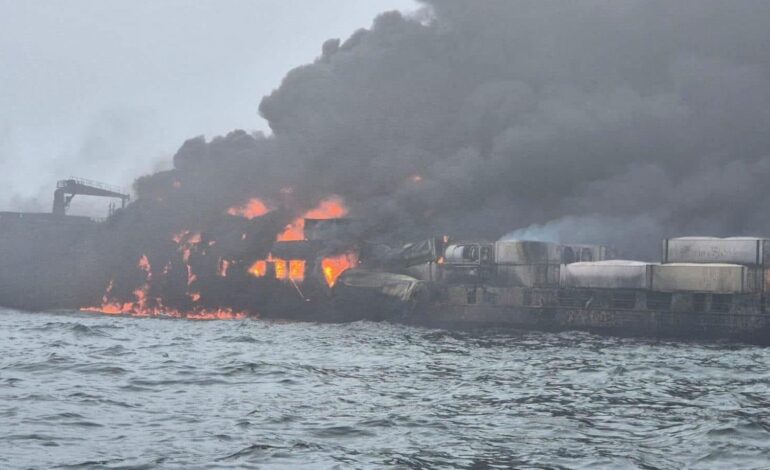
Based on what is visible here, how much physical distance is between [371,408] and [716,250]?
56296 millimetres

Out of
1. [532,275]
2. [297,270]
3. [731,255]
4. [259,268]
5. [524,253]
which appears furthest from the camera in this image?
[259,268]

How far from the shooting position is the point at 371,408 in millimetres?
29484

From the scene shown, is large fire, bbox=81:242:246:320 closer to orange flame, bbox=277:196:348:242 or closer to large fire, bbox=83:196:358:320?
large fire, bbox=83:196:358:320

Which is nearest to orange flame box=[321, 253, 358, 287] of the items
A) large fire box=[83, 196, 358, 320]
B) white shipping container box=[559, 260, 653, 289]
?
large fire box=[83, 196, 358, 320]

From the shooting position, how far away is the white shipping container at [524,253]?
278ft

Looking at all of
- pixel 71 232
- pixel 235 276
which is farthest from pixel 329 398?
pixel 71 232

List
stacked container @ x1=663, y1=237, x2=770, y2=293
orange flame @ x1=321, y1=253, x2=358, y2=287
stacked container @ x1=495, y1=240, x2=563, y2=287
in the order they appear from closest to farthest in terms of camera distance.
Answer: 1. stacked container @ x1=663, y1=237, x2=770, y2=293
2. stacked container @ x1=495, y1=240, x2=563, y2=287
3. orange flame @ x1=321, y1=253, x2=358, y2=287

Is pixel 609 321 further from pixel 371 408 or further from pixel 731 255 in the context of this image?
pixel 371 408

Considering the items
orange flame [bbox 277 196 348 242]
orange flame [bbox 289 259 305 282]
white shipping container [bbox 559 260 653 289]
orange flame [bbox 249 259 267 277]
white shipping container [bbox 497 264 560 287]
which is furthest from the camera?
orange flame [bbox 277 196 348 242]

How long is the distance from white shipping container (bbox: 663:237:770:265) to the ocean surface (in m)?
23.1

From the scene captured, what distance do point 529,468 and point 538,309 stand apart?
6327 cm

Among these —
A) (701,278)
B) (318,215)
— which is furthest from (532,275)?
(318,215)

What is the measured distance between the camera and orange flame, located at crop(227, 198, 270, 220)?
120831 mm

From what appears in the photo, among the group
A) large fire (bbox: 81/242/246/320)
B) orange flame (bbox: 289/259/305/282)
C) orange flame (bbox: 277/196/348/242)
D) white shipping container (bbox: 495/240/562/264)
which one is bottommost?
large fire (bbox: 81/242/246/320)
